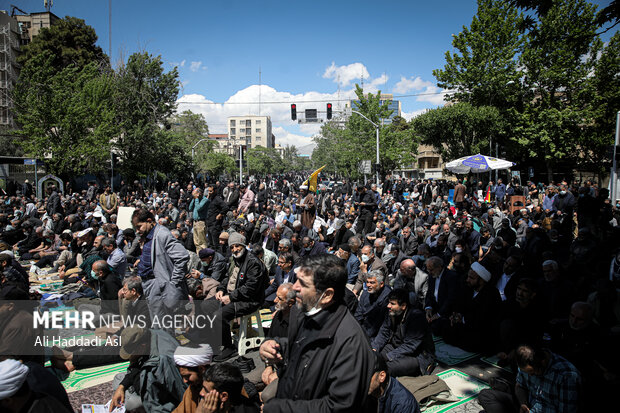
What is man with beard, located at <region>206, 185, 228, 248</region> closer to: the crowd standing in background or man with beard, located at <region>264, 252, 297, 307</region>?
the crowd standing in background

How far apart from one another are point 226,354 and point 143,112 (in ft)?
89.0

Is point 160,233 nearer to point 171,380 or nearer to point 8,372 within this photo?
point 171,380

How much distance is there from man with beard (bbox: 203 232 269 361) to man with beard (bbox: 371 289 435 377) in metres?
1.75

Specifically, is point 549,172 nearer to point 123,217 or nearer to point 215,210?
point 215,210

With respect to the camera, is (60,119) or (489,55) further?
(489,55)

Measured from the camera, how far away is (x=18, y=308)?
354 cm

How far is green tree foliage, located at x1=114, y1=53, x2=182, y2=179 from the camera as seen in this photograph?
27.4 metres

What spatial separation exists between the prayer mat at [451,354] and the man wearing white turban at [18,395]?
14.3 ft

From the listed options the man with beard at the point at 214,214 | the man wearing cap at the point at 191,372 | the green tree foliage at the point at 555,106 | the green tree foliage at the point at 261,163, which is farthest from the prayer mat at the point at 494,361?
→ the green tree foliage at the point at 261,163

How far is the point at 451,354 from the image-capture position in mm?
5215

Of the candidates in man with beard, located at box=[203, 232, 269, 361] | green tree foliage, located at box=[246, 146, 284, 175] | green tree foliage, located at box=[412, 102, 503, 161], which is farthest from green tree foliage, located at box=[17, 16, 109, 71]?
man with beard, located at box=[203, 232, 269, 361]

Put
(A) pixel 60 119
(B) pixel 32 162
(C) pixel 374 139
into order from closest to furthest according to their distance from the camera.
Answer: (B) pixel 32 162, (A) pixel 60 119, (C) pixel 374 139

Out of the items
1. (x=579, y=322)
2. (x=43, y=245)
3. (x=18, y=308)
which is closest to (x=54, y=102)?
(x=43, y=245)

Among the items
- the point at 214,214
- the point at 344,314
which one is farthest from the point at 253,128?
the point at 344,314
